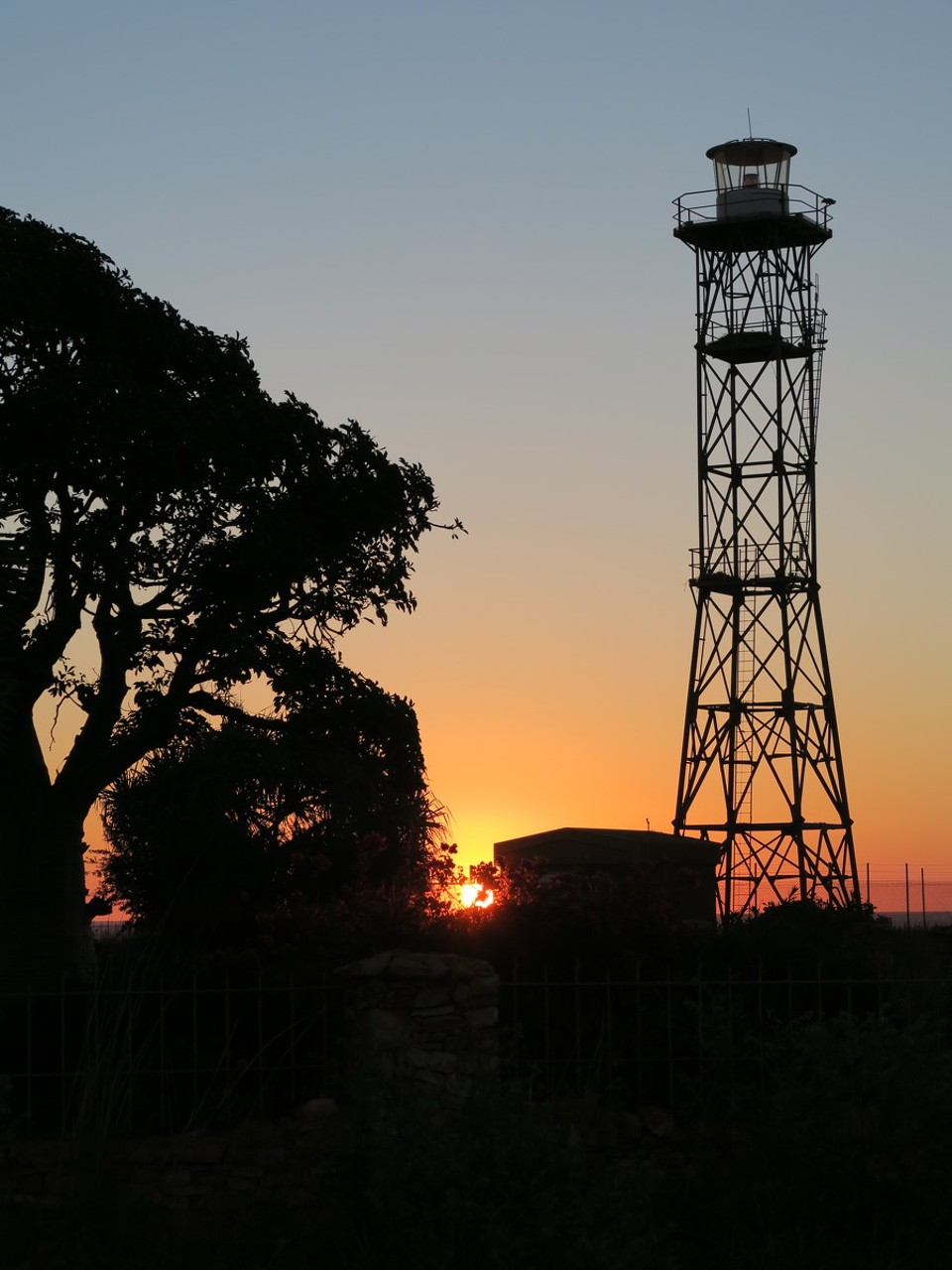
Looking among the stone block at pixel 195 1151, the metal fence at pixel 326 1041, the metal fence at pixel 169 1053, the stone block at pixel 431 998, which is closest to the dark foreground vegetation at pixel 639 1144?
the metal fence at pixel 326 1041

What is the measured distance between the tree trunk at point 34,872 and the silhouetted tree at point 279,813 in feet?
4.00

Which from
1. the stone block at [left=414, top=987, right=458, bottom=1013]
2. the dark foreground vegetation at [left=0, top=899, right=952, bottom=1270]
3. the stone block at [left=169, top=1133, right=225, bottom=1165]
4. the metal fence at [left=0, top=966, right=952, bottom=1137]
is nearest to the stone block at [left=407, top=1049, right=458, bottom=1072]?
the stone block at [left=414, top=987, right=458, bottom=1013]

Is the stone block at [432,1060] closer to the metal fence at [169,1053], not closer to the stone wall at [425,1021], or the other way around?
the stone wall at [425,1021]

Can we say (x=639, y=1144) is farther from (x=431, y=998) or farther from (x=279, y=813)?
(x=279, y=813)

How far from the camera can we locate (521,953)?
636 inches

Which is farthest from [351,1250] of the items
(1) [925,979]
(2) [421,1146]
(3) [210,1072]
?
(1) [925,979]

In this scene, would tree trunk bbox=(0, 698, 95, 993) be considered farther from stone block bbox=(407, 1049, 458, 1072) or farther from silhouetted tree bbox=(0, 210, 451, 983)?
stone block bbox=(407, 1049, 458, 1072)

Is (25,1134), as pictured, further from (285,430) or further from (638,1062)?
(285,430)

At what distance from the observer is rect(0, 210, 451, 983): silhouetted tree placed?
67.8 ft

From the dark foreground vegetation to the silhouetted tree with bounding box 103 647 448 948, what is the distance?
4856mm

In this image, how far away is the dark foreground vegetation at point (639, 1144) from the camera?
11242 millimetres

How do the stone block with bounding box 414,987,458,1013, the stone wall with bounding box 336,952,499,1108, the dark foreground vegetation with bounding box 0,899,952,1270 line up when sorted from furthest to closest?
the stone block with bounding box 414,987,458,1013 → the stone wall with bounding box 336,952,499,1108 → the dark foreground vegetation with bounding box 0,899,952,1270

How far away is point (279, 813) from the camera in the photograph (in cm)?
2711

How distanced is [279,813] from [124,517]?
281 inches
